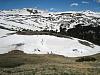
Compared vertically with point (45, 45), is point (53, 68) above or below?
below

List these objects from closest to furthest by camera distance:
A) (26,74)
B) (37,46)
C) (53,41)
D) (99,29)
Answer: (26,74) → (37,46) → (53,41) → (99,29)

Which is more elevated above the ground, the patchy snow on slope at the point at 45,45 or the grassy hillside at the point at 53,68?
the patchy snow on slope at the point at 45,45

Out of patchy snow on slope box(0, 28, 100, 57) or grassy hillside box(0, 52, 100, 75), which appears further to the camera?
patchy snow on slope box(0, 28, 100, 57)

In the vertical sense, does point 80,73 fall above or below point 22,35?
below

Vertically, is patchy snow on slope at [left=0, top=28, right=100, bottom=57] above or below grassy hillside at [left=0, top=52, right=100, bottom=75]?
above

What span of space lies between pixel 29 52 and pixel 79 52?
19488 mm

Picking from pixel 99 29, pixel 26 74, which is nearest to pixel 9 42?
pixel 26 74

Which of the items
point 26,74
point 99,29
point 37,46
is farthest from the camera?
point 99,29

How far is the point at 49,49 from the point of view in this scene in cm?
9619

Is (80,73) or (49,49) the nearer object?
(80,73)

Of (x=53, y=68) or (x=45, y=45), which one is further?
(x=45, y=45)

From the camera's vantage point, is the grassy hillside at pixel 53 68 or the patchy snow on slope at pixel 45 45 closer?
the grassy hillside at pixel 53 68

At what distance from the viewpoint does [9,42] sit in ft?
330

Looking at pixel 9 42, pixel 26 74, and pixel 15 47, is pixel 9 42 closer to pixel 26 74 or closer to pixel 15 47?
pixel 15 47
